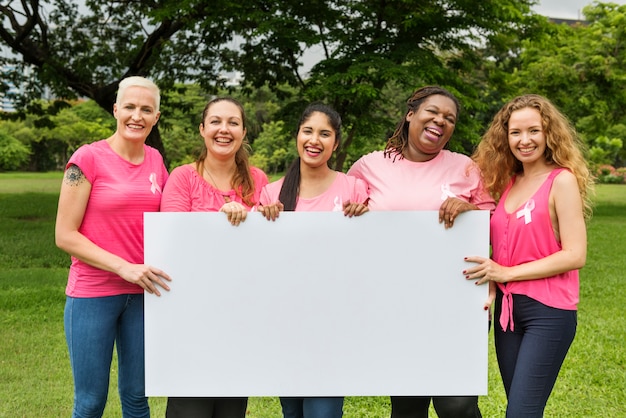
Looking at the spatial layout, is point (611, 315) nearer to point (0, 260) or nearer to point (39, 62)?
point (0, 260)

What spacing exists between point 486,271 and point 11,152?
167 feet

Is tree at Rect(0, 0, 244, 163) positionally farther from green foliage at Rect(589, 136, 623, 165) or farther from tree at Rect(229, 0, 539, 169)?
green foliage at Rect(589, 136, 623, 165)

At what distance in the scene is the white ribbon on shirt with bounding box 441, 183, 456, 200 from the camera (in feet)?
9.27

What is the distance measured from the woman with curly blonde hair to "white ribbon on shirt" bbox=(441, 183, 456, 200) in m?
0.21

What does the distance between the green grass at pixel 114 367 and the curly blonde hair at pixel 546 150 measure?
2220 millimetres

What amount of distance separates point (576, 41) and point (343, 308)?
701 inches

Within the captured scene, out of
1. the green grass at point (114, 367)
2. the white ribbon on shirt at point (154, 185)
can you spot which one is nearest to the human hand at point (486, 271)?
the white ribbon on shirt at point (154, 185)

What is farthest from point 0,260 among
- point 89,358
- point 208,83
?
point 89,358

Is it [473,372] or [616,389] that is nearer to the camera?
[473,372]

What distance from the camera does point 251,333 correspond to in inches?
111

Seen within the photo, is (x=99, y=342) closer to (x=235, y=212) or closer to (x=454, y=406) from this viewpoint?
(x=235, y=212)

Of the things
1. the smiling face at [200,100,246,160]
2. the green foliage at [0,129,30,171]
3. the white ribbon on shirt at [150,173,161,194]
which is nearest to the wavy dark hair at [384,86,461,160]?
the smiling face at [200,100,246,160]

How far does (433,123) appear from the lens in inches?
112

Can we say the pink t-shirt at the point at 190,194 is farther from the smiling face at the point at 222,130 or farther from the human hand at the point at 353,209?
the human hand at the point at 353,209
